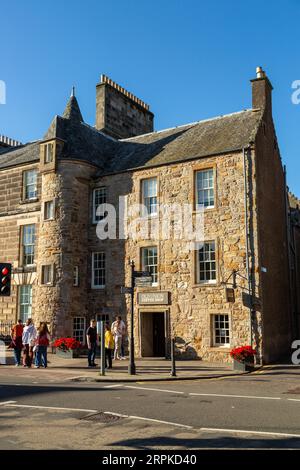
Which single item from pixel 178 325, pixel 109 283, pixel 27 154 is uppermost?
pixel 27 154

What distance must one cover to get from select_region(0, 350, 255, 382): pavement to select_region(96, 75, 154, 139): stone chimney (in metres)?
15.9

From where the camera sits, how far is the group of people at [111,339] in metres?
18.0

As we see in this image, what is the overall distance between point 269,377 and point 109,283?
10.3 metres

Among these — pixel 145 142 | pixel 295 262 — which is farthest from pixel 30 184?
pixel 295 262

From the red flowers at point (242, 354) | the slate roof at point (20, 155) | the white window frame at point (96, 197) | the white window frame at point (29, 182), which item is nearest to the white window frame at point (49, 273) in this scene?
the white window frame at point (96, 197)

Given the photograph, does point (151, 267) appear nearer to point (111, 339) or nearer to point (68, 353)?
point (68, 353)

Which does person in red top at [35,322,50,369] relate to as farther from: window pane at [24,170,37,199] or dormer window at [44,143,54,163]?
window pane at [24,170,37,199]

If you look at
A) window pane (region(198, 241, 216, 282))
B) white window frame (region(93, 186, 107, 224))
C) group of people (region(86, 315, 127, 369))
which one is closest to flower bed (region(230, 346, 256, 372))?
window pane (region(198, 241, 216, 282))

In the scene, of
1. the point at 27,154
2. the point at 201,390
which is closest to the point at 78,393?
the point at 201,390

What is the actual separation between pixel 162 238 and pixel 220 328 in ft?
16.2

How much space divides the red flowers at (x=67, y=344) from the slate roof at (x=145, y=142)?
8.93 meters

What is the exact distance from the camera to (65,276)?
23.5 metres

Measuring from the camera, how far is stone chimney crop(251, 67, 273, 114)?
23.7 meters

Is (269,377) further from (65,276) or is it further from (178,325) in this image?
(65,276)
